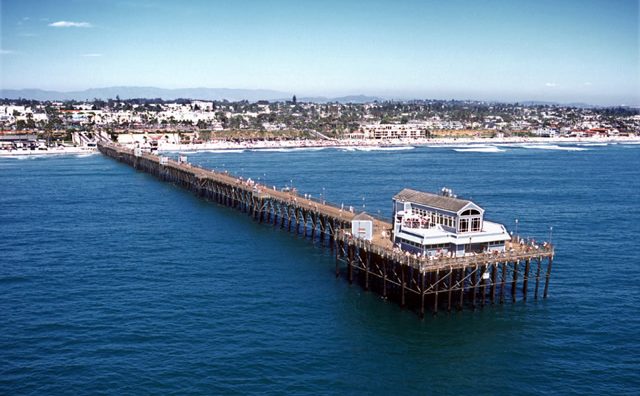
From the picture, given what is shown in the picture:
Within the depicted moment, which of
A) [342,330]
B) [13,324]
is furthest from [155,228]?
[342,330]

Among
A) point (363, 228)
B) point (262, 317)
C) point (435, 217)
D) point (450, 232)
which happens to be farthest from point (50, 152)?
point (450, 232)

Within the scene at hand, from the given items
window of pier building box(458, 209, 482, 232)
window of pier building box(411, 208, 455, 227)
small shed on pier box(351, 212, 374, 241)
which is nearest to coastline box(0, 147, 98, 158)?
small shed on pier box(351, 212, 374, 241)

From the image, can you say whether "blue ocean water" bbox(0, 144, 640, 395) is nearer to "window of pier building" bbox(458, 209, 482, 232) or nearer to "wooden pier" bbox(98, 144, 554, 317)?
"wooden pier" bbox(98, 144, 554, 317)

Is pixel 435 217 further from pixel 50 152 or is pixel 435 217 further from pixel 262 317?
pixel 50 152

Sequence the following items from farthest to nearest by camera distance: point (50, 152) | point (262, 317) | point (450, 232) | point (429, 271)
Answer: point (50, 152) → point (450, 232) → point (429, 271) → point (262, 317)

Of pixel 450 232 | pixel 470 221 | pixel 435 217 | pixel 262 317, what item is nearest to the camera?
pixel 262 317

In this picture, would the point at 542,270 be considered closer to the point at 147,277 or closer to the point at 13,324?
the point at 147,277

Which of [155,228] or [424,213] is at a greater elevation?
[424,213]
